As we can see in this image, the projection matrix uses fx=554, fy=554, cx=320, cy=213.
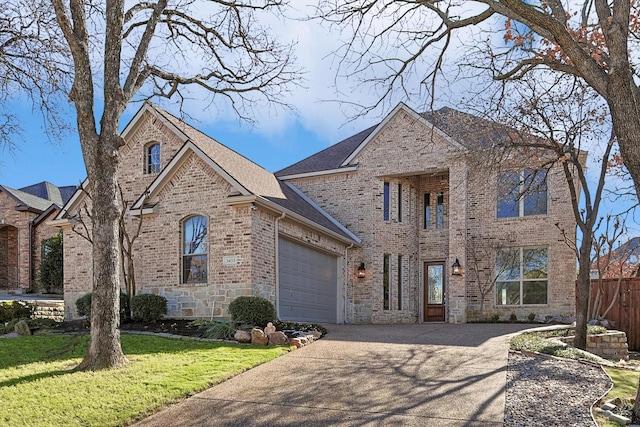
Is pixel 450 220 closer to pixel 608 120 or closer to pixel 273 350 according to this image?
pixel 608 120

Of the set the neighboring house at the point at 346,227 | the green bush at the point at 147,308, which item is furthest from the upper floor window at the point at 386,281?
the green bush at the point at 147,308

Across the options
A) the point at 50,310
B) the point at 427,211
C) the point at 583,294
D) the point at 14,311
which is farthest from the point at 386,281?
the point at 14,311

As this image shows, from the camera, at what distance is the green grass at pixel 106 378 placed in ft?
20.9

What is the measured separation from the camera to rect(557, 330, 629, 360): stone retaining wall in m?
12.8

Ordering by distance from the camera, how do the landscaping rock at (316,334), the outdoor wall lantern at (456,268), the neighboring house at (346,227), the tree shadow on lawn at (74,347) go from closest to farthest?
the tree shadow on lawn at (74,347) → the landscaping rock at (316,334) → the neighboring house at (346,227) → the outdoor wall lantern at (456,268)

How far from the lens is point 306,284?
16844 millimetres

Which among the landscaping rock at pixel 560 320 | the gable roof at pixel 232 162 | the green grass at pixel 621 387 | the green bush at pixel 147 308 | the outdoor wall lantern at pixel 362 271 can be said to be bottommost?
the landscaping rock at pixel 560 320

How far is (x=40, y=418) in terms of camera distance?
20.2 feet

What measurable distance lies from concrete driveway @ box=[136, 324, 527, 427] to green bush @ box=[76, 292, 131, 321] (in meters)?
6.46

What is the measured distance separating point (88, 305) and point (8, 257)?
17233 mm

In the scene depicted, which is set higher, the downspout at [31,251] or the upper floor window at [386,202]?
the upper floor window at [386,202]

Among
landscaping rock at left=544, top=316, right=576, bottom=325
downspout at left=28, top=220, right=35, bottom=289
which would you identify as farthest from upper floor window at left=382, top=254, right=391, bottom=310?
downspout at left=28, top=220, right=35, bottom=289

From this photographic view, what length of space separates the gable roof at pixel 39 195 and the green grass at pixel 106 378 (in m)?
20.3

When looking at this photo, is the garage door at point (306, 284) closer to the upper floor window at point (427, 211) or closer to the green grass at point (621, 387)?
the upper floor window at point (427, 211)
